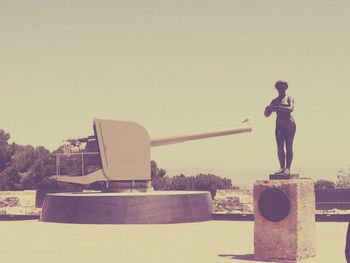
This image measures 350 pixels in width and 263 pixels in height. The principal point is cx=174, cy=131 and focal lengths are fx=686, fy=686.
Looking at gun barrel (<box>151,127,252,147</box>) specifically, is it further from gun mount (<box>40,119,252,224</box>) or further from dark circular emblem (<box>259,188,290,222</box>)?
dark circular emblem (<box>259,188,290,222</box>)

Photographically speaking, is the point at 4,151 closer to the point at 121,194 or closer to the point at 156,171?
the point at 156,171

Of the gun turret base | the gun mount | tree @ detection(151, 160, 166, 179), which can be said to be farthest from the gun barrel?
tree @ detection(151, 160, 166, 179)

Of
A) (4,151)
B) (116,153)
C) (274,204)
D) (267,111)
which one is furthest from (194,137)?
(4,151)

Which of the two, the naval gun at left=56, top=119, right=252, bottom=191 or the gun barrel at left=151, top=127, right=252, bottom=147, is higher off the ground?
the gun barrel at left=151, top=127, right=252, bottom=147

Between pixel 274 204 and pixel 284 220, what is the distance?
1.15 ft

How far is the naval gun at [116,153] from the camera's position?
77.4 feet

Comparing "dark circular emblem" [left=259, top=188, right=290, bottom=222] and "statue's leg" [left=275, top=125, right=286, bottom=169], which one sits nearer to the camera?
"dark circular emblem" [left=259, top=188, right=290, bottom=222]

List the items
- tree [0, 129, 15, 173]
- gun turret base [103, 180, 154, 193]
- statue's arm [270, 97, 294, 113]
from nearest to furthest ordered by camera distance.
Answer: statue's arm [270, 97, 294, 113] → gun turret base [103, 180, 154, 193] → tree [0, 129, 15, 173]

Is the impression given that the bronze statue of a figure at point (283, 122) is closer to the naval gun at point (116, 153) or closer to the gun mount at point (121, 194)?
the gun mount at point (121, 194)

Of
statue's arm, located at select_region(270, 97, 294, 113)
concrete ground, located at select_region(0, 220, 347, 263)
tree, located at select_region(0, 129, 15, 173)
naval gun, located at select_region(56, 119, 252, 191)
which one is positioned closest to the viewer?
concrete ground, located at select_region(0, 220, 347, 263)

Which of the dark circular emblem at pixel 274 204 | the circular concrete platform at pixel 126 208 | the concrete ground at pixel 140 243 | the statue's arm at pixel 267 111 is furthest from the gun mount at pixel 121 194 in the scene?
the dark circular emblem at pixel 274 204

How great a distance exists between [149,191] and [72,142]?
333 centimetres

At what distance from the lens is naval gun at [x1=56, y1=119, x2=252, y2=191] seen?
23.6 meters

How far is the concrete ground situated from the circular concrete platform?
0.64 m
